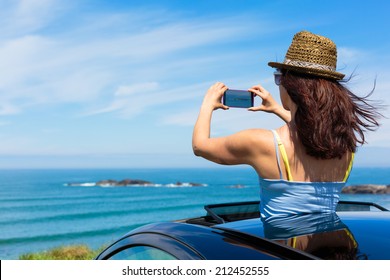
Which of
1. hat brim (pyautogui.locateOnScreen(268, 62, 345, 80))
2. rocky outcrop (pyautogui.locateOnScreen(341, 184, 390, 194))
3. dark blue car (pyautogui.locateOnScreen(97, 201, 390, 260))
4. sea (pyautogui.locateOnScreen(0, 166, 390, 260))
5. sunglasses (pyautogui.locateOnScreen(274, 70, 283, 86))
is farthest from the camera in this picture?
rocky outcrop (pyautogui.locateOnScreen(341, 184, 390, 194))

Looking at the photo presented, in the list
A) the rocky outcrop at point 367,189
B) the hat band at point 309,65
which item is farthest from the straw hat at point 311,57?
the rocky outcrop at point 367,189

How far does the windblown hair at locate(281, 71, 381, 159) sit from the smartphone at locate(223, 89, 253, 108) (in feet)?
0.99

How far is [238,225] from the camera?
6.72 feet

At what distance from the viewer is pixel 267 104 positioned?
9.62ft

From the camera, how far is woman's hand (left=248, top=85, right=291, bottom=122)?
2.87 m

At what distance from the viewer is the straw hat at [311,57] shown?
247 centimetres

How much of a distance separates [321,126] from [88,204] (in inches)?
2552

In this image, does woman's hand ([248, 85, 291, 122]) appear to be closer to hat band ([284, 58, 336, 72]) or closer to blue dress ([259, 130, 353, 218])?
hat band ([284, 58, 336, 72])

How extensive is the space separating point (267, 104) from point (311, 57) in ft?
1.58

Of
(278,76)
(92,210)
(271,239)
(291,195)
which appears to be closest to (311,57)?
(278,76)

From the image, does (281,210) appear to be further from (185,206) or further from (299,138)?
(185,206)

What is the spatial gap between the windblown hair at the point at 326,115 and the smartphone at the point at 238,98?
301mm

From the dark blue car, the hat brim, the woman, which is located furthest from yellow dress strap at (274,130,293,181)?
the hat brim

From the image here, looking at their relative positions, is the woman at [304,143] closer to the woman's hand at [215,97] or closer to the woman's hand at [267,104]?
the woman's hand at [215,97]
